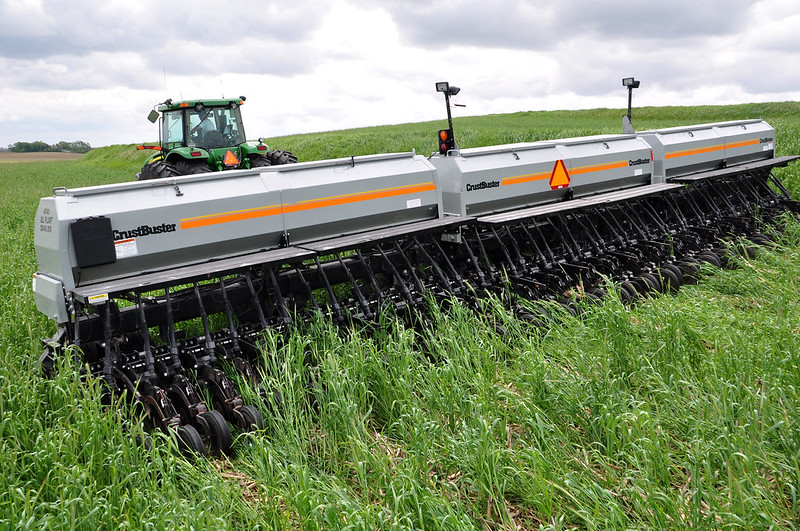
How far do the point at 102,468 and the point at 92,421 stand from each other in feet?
0.85

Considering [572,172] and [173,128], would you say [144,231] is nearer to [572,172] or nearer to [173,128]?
[572,172]

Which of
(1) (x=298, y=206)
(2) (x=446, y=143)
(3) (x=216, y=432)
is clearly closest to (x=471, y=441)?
(3) (x=216, y=432)

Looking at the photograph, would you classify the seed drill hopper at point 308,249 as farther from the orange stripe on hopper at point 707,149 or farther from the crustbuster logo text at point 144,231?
the orange stripe on hopper at point 707,149

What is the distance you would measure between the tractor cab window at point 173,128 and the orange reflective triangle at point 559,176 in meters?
6.99

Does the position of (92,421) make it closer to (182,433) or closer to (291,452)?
(182,433)

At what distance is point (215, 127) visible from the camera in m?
11.6

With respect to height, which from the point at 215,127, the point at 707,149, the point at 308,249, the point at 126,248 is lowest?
the point at 308,249

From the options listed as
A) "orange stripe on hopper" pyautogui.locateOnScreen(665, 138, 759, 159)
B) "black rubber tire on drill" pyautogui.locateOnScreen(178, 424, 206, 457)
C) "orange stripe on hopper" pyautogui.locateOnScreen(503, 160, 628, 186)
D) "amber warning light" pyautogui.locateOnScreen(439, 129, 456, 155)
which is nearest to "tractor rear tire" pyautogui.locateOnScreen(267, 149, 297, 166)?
"amber warning light" pyautogui.locateOnScreen(439, 129, 456, 155)

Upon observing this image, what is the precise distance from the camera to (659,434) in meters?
3.28

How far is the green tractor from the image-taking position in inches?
444

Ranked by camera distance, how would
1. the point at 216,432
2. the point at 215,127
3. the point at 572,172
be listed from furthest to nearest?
1. the point at 215,127
2. the point at 572,172
3. the point at 216,432

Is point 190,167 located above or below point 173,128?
below

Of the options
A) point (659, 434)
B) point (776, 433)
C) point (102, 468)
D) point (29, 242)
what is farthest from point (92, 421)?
point (29, 242)

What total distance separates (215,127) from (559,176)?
6711 millimetres
